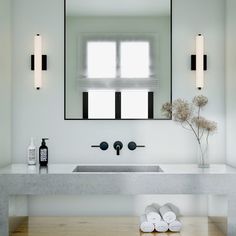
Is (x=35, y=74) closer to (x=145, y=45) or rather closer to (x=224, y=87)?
(x=145, y=45)

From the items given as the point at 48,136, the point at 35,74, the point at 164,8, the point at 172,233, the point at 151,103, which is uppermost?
the point at 164,8

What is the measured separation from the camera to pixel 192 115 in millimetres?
3953

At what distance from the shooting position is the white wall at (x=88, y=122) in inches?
156

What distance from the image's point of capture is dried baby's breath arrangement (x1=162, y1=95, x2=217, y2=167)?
3.80 m

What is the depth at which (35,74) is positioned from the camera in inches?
153

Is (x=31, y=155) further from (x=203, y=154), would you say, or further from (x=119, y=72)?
(x=203, y=154)

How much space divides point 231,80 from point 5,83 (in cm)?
198

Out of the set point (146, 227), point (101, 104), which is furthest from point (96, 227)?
point (101, 104)

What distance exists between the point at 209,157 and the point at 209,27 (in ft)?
3.91

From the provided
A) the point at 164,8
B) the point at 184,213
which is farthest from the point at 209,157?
the point at 164,8

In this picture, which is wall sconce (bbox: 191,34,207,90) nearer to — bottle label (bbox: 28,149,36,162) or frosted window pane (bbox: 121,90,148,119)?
frosted window pane (bbox: 121,90,148,119)

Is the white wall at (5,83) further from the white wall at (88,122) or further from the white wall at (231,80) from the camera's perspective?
Result: the white wall at (231,80)

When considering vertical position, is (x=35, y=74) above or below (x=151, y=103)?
above

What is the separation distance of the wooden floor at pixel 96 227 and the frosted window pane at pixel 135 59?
4.31 ft
